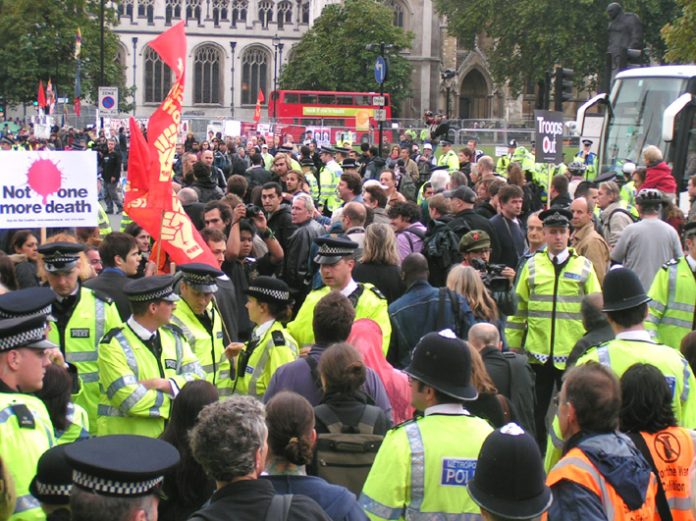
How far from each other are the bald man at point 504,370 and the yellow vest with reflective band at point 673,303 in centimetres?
185

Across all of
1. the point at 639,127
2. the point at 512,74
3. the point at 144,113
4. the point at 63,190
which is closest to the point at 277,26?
the point at 144,113

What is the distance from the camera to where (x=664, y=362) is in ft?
18.3

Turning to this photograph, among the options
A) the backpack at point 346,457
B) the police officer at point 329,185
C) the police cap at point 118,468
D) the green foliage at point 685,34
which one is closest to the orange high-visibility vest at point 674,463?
the backpack at point 346,457

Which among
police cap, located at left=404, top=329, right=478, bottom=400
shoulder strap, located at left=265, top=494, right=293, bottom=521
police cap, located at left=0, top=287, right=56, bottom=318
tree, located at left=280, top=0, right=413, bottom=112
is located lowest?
shoulder strap, located at left=265, top=494, right=293, bottom=521

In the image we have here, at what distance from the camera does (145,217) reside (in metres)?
8.83

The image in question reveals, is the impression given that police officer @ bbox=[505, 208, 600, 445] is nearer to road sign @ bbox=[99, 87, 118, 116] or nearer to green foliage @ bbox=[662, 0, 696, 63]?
→ green foliage @ bbox=[662, 0, 696, 63]

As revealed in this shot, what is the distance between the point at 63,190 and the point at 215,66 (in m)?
83.6

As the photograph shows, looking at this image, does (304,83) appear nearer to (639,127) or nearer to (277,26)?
(277,26)

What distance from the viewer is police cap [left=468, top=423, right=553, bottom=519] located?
3688 millimetres

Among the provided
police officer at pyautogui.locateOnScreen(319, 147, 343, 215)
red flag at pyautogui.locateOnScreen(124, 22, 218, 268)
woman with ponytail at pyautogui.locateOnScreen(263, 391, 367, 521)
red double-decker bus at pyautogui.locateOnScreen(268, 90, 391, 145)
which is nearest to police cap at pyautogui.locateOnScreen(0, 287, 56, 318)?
→ woman with ponytail at pyautogui.locateOnScreen(263, 391, 367, 521)

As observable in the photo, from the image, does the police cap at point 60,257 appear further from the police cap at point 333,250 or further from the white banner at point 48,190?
the white banner at point 48,190

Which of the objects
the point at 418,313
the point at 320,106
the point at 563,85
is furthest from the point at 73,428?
the point at 320,106

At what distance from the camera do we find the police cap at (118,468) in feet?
11.0

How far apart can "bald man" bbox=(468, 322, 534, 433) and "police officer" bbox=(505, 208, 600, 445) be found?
219 cm
